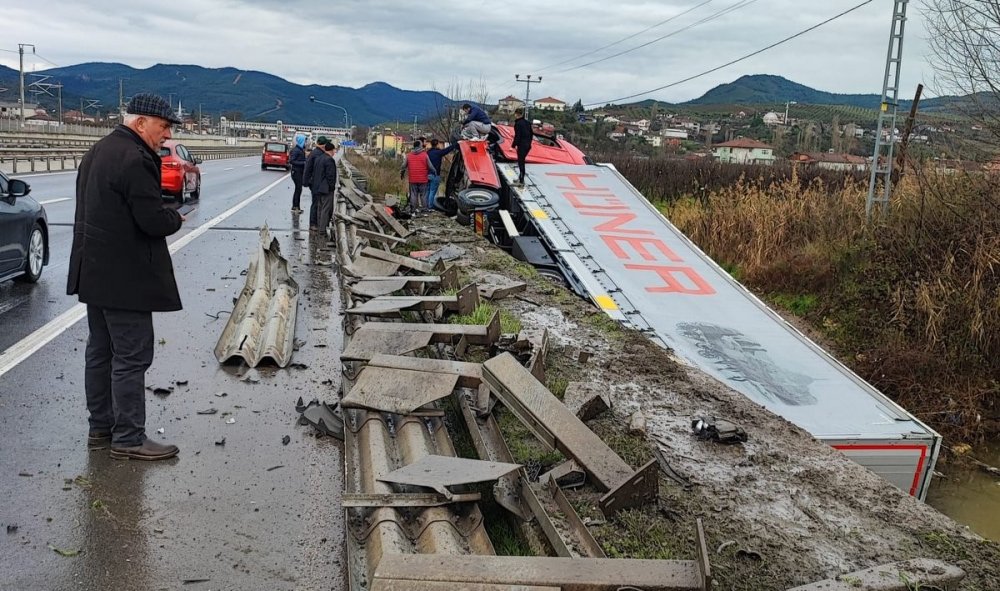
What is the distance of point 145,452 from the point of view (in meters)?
4.52

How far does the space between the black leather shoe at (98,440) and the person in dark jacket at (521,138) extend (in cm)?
968

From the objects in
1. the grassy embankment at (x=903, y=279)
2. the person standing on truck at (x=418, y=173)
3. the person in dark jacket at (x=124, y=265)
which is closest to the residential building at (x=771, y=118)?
the person standing on truck at (x=418, y=173)

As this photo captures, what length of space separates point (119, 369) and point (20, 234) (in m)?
5.51

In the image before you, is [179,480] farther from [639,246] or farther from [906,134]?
[906,134]

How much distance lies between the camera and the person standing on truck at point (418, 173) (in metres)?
18.1

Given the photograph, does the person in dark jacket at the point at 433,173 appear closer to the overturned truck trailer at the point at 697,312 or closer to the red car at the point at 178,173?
the overturned truck trailer at the point at 697,312

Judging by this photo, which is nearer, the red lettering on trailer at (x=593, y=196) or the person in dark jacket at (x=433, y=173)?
the red lettering on trailer at (x=593, y=196)

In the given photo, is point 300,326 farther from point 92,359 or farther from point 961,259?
point 961,259

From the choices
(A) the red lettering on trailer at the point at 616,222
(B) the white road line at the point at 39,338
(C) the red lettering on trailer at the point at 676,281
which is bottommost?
(B) the white road line at the point at 39,338

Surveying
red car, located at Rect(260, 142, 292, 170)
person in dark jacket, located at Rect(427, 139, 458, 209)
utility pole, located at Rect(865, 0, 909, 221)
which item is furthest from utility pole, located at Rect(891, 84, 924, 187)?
red car, located at Rect(260, 142, 292, 170)

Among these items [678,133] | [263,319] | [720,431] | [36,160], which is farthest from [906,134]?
[678,133]

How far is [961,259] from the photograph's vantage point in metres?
10.2

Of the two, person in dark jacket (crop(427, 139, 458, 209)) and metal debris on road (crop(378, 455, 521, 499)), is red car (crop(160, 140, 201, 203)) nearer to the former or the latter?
person in dark jacket (crop(427, 139, 458, 209))

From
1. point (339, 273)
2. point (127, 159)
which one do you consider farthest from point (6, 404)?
point (339, 273)
